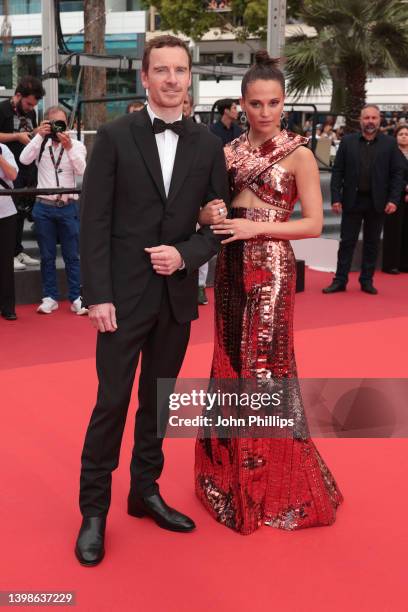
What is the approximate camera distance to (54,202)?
6625 mm

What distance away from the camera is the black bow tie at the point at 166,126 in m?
2.52

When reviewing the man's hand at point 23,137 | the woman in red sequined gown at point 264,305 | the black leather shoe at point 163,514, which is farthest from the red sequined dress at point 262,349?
the man's hand at point 23,137

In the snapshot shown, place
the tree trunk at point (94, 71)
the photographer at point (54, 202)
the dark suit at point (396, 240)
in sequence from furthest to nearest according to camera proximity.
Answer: the tree trunk at point (94, 71), the dark suit at point (396, 240), the photographer at point (54, 202)

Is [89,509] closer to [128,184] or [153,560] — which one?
[153,560]

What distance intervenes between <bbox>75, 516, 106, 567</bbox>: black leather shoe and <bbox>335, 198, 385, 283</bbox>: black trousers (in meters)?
5.56

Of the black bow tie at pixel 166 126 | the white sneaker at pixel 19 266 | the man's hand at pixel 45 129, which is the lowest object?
the white sneaker at pixel 19 266

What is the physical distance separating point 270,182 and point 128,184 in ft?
1.86

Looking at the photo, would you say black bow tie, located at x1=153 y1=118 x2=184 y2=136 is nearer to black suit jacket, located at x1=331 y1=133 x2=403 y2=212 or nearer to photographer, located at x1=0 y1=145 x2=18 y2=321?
photographer, located at x1=0 y1=145 x2=18 y2=321

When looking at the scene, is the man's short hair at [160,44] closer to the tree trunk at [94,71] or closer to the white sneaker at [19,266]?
the white sneaker at [19,266]

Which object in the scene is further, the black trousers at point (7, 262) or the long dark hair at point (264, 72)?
the black trousers at point (7, 262)

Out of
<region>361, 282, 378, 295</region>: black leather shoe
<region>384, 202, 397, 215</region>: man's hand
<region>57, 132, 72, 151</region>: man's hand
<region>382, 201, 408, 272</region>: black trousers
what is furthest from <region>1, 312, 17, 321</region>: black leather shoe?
<region>382, 201, 408, 272</region>: black trousers

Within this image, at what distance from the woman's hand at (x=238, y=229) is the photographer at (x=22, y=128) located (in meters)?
4.49

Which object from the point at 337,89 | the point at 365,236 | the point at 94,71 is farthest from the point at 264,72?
the point at 94,71

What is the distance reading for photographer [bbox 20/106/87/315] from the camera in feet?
21.4
